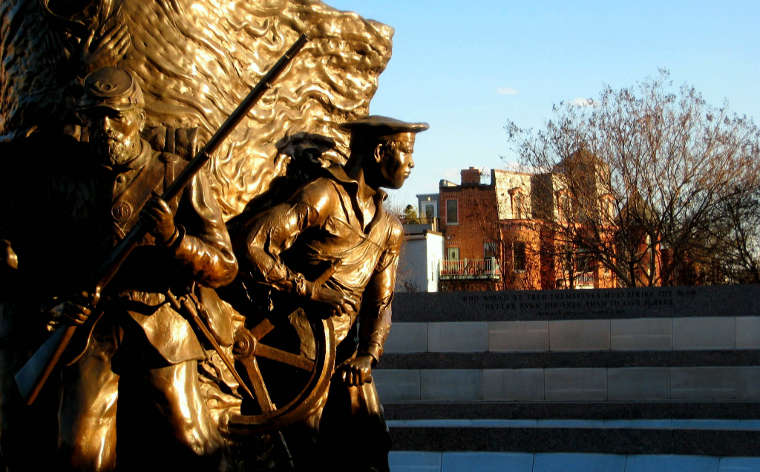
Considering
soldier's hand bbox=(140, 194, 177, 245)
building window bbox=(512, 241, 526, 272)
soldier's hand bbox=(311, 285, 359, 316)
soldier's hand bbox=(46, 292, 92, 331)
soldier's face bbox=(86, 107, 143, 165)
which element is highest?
building window bbox=(512, 241, 526, 272)

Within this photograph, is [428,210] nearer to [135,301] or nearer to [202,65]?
[202,65]

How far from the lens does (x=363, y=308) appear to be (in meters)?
5.38

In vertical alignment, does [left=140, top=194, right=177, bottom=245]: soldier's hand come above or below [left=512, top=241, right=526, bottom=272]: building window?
below

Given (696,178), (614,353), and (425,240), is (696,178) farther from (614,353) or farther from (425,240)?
(425,240)

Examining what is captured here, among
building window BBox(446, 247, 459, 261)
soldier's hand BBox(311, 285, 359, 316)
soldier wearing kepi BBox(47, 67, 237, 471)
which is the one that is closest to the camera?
soldier wearing kepi BBox(47, 67, 237, 471)

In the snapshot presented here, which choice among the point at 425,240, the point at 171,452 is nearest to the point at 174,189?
the point at 171,452

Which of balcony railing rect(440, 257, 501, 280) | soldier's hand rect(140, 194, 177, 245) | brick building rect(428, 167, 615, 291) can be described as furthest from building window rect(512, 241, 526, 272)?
soldier's hand rect(140, 194, 177, 245)

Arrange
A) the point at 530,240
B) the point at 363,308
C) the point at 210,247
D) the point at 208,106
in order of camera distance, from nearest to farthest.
→ 1. the point at 210,247
2. the point at 208,106
3. the point at 363,308
4. the point at 530,240

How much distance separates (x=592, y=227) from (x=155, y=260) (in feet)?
65.5

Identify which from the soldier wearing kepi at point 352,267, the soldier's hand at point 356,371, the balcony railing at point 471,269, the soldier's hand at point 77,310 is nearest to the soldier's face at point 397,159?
the soldier wearing kepi at point 352,267

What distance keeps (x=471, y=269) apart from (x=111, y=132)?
35276 mm

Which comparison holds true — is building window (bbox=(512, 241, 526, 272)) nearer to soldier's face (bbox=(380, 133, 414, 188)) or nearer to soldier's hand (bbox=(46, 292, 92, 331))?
soldier's face (bbox=(380, 133, 414, 188))

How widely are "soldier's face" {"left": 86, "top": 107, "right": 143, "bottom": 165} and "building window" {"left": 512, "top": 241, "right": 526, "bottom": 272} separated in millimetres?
21614

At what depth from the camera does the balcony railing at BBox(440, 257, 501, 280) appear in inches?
1487
